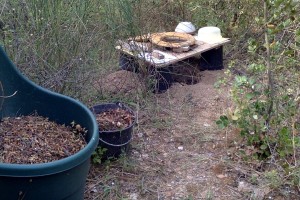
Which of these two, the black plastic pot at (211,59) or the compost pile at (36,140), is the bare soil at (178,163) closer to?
the compost pile at (36,140)

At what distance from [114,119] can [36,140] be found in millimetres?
745

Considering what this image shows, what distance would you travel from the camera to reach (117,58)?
430cm

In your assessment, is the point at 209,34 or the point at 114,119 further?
the point at 209,34

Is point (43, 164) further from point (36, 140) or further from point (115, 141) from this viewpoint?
point (115, 141)

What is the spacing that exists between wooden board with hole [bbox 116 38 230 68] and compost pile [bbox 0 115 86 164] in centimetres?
131

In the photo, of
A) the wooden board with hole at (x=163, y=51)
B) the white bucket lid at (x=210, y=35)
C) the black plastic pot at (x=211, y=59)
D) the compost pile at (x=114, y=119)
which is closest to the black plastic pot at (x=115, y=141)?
the compost pile at (x=114, y=119)

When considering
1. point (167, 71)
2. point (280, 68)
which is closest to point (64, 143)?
point (280, 68)

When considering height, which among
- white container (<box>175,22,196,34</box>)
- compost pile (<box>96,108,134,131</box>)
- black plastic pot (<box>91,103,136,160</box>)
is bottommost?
black plastic pot (<box>91,103,136,160</box>)

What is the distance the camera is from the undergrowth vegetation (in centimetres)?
293

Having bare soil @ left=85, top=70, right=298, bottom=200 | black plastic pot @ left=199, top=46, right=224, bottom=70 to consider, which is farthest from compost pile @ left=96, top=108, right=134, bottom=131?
black plastic pot @ left=199, top=46, right=224, bottom=70

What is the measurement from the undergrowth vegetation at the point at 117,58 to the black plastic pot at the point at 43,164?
1.43ft

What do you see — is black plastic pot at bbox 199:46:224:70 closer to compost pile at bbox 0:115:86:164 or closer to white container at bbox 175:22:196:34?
white container at bbox 175:22:196:34

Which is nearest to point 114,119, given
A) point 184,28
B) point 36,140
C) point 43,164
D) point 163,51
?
point 36,140

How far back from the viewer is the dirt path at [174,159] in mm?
2869
